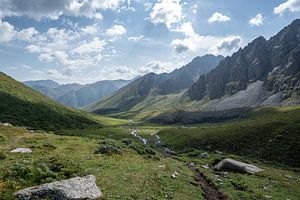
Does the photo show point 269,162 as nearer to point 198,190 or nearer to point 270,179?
point 270,179

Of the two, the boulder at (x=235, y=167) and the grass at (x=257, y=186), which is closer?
the grass at (x=257, y=186)

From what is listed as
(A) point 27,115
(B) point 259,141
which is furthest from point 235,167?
(A) point 27,115

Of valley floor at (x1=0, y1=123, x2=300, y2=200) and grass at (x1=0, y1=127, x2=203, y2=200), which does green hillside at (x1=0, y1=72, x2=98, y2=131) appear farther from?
grass at (x1=0, y1=127, x2=203, y2=200)

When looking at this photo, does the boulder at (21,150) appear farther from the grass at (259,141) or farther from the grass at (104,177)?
the grass at (259,141)

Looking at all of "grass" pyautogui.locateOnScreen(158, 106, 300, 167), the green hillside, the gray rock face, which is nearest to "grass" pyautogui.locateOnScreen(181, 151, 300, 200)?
the gray rock face

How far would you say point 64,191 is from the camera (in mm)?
19500

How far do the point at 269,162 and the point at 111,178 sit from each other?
4517 centimetres

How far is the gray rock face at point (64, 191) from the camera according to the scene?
18922 mm

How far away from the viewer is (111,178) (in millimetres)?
25500

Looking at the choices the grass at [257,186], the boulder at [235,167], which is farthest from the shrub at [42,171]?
the boulder at [235,167]

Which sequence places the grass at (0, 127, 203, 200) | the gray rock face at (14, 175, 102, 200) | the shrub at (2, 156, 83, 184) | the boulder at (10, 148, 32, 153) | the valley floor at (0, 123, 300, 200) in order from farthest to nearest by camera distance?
the boulder at (10, 148, 32, 153), the valley floor at (0, 123, 300, 200), the shrub at (2, 156, 83, 184), the grass at (0, 127, 203, 200), the gray rock face at (14, 175, 102, 200)

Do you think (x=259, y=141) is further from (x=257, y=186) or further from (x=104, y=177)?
(x=104, y=177)

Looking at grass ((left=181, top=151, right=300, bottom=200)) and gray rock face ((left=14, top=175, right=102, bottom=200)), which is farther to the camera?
grass ((left=181, top=151, right=300, bottom=200))

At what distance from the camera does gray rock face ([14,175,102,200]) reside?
62.1ft
